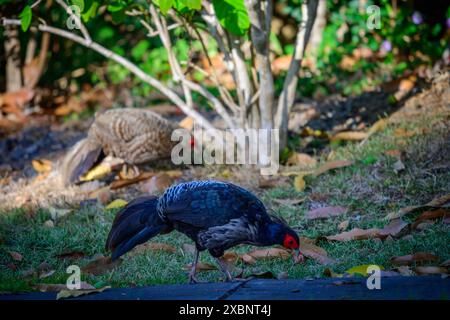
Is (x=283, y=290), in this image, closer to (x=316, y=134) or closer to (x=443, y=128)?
(x=443, y=128)

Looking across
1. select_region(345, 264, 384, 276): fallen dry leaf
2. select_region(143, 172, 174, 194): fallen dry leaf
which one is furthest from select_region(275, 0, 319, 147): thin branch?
select_region(345, 264, 384, 276): fallen dry leaf

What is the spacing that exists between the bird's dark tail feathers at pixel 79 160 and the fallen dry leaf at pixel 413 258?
3.75 metres

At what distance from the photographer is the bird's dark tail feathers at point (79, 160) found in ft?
23.2

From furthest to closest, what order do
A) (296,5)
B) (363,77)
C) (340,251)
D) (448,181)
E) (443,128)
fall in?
(296,5), (363,77), (443,128), (448,181), (340,251)

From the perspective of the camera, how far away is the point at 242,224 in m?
4.27

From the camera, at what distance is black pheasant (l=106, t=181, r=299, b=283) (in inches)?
168

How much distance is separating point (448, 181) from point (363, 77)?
377cm

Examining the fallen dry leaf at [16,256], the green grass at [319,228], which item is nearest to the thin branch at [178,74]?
the green grass at [319,228]

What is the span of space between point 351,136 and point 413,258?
10.2 ft

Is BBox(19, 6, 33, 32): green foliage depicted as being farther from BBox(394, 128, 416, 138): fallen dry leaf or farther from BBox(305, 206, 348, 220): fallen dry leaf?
BBox(394, 128, 416, 138): fallen dry leaf

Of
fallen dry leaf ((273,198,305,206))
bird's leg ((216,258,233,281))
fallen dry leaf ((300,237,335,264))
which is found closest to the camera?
bird's leg ((216,258,233,281))

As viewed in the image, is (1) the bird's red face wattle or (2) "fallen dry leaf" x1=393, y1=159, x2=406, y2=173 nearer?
(1) the bird's red face wattle

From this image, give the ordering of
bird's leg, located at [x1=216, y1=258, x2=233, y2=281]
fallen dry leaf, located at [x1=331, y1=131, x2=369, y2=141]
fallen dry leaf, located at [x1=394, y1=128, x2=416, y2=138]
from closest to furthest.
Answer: bird's leg, located at [x1=216, y1=258, x2=233, y2=281] < fallen dry leaf, located at [x1=394, y1=128, x2=416, y2=138] < fallen dry leaf, located at [x1=331, y1=131, x2=369, y2=141]
